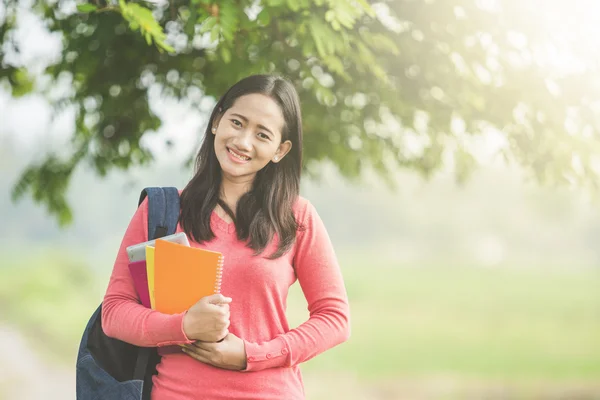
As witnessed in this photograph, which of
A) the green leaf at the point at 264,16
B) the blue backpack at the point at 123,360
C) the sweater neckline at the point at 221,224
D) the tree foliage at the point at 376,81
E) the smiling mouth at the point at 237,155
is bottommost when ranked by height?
the blue backpack at the point at 123,360

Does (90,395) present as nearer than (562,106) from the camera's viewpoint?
Yes

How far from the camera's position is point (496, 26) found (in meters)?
4.25

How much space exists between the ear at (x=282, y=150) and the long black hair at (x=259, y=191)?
0.01 m

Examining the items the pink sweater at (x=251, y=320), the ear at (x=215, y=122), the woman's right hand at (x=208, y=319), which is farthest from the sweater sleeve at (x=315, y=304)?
the ear at (x=215, y=122)

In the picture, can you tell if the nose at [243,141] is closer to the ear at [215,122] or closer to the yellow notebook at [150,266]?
the ear at [215,122]

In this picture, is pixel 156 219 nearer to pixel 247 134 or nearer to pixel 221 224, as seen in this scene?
pixel 221 224

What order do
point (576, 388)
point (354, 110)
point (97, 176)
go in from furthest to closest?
1. point (576, 388)
2. point (97, 176)
3. point (354, 110)

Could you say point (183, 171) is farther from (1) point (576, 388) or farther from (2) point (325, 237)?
(1) point (576, 388)

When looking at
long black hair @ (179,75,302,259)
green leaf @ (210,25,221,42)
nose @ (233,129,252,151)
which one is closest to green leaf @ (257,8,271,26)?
green leaf @ (210,25,221,42)

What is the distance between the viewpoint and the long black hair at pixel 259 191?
72.7 inches

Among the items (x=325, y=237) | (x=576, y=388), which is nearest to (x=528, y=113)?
(x=325, y=237)

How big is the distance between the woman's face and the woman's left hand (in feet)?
1.57

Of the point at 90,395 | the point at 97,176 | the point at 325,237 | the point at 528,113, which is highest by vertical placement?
the point at 528,113

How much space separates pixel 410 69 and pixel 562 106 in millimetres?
1017
